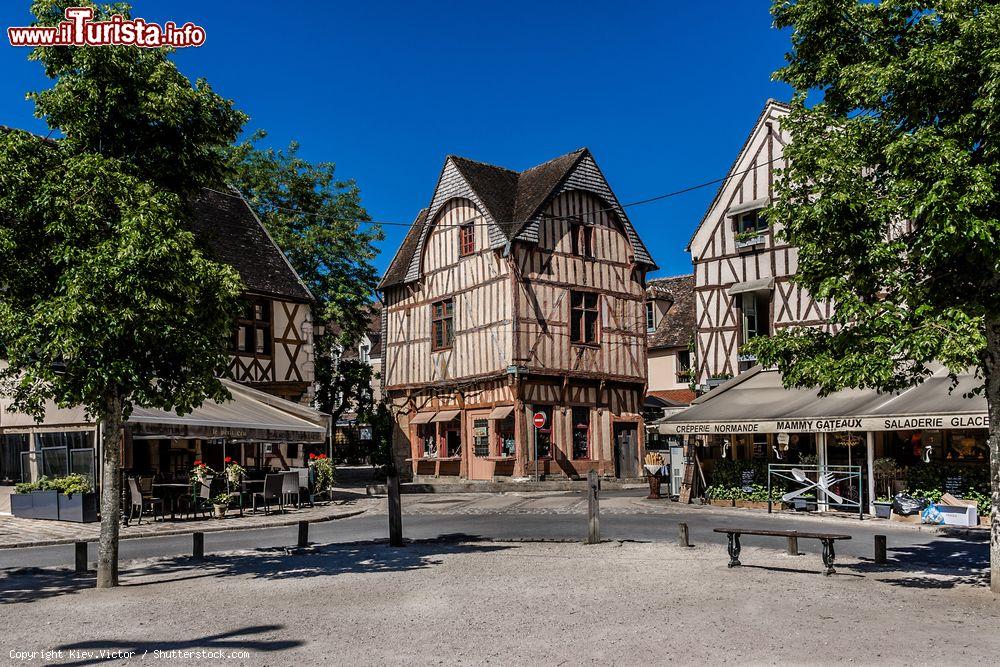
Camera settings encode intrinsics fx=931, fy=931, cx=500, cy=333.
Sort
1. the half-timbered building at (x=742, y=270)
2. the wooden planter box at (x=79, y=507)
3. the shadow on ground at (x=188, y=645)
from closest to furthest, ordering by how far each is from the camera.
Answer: the shadow on ground at (x=188, y=645)
the wooden planter box at (x=79, y=507)
the half-timbered building at (x=742, y=270)

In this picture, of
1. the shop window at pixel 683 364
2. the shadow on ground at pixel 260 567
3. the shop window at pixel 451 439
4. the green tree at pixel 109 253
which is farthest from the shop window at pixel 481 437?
the green tree at pixel 109 253

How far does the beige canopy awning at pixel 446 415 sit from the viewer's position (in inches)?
1188

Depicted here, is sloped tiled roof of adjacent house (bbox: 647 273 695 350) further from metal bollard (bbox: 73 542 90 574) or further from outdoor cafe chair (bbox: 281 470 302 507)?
metal bollard (bbox: 73 542 90 574)

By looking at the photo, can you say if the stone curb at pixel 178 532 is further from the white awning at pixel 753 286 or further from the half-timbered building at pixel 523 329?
the white awning at pixel 753 286

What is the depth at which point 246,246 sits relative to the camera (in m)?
27.1

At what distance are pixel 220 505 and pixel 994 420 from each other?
46.2 ft

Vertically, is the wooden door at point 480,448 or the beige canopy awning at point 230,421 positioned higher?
the beige canopy awning at point 230,421

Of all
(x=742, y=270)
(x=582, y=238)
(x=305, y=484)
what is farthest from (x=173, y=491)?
(x=582, y=238)

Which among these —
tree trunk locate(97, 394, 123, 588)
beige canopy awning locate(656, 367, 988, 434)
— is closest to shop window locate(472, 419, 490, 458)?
beige canopy awning locate(656, 367, 988, 434)

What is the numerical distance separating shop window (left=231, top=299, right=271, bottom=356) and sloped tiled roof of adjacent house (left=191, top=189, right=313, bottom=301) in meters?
0.52

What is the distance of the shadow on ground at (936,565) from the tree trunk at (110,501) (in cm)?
808

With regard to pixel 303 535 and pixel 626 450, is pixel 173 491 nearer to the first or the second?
pixel 303 535

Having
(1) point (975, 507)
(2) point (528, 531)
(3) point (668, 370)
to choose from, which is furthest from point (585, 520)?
(3) point (668, 370)

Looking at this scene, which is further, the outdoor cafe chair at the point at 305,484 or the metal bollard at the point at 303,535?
the outdoor cafe chair at the point at 305,484
